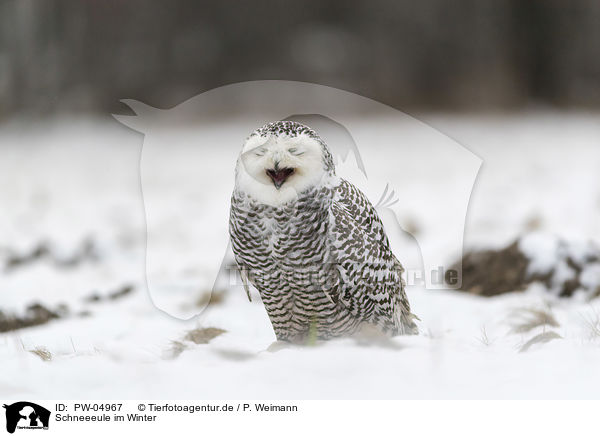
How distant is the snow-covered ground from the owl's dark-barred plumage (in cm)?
21

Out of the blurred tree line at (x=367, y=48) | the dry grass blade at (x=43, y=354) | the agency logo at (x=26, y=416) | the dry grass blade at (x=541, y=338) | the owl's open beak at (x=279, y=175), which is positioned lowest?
the agency logo at (x=26, y=416)

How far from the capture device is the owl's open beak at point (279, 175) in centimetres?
276

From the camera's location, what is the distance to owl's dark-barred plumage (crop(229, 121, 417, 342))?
9.11 feet

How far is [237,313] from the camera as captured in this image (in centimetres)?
434

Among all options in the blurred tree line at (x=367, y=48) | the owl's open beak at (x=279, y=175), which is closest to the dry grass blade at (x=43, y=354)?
the owl's open beak at (x=279, y=175)

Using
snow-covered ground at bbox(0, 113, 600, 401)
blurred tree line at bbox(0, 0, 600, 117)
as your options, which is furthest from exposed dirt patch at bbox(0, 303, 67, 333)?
blurred tree line at bbox(0, 0, 600, 117)

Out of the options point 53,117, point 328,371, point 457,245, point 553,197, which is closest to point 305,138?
point 328,371

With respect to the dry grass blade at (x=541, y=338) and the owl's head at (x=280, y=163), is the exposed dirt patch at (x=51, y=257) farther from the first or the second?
the dry grass blade at (x=541, y=338)

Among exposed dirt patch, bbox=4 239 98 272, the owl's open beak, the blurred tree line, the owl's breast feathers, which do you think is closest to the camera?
the owl's open beak

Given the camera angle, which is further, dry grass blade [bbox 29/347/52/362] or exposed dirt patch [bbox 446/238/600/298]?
exposed dirt patch [bbox 446/238/600/298]

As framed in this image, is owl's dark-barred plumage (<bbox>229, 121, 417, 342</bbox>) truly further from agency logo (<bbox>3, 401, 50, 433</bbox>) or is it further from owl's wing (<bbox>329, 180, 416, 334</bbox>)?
agency logo (<bbox>3, 401, 50, 433</bbox>)

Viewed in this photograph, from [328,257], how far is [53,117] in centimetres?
765

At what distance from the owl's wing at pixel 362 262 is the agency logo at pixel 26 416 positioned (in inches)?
49.0

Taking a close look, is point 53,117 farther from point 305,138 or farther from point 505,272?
point 305,138
